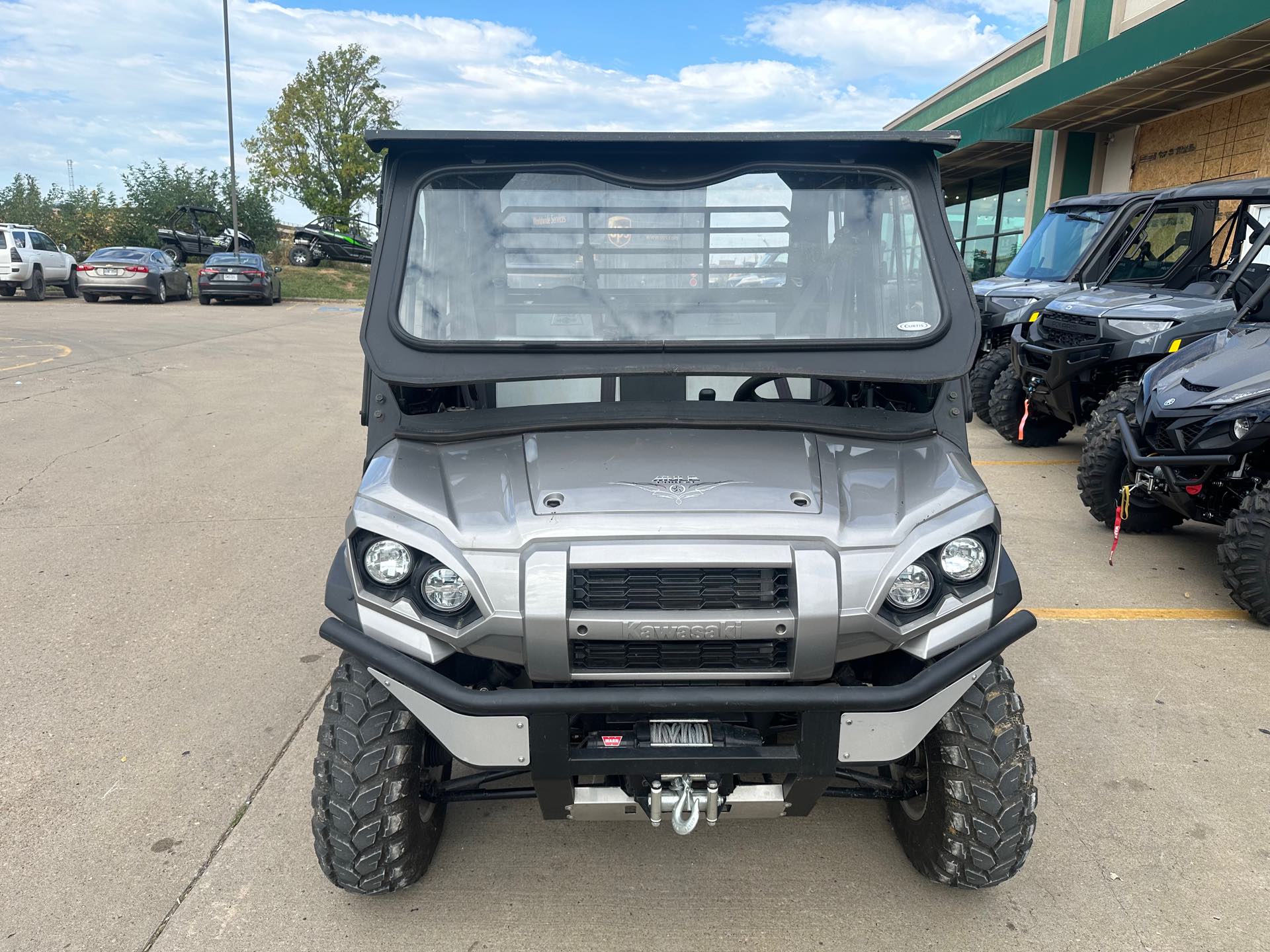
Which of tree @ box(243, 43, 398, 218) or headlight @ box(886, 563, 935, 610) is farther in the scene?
tree @ box(243, 43, 398, 218)

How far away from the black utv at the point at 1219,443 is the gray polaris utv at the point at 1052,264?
9.47 feet

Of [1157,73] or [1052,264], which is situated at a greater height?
[1157,73]

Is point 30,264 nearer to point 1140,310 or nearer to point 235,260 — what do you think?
point 235,260

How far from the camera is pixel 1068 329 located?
717 cm

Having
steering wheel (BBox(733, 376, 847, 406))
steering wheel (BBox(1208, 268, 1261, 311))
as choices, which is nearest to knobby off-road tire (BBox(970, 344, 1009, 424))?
steering wheel (BBox(1208, 268, 1261, 311))

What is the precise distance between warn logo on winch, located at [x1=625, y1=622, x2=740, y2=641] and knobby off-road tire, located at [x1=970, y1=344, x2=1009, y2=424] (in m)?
7.74

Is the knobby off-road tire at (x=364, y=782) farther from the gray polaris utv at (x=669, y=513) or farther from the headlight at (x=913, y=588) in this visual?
the headlight at (x=913, y=588)

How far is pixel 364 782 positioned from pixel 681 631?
0.92m

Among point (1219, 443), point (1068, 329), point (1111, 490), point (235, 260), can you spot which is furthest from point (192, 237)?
point (1219, 443)

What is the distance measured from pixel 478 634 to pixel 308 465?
18.9 feet

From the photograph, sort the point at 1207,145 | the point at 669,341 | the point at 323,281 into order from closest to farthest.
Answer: the point at 669,341 < the point at 1207,145 < the point at 323,281

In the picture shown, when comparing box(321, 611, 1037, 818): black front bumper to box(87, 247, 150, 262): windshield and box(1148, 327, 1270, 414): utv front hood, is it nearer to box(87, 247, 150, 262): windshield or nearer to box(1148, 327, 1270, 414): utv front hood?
box(1148, 327, 1270, 414): utv front hood

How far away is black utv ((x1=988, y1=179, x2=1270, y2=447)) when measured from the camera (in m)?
6.70

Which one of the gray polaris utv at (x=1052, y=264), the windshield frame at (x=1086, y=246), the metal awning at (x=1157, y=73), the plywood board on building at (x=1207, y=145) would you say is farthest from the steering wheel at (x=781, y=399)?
the plywood board on building at (x=1207, y=145)
